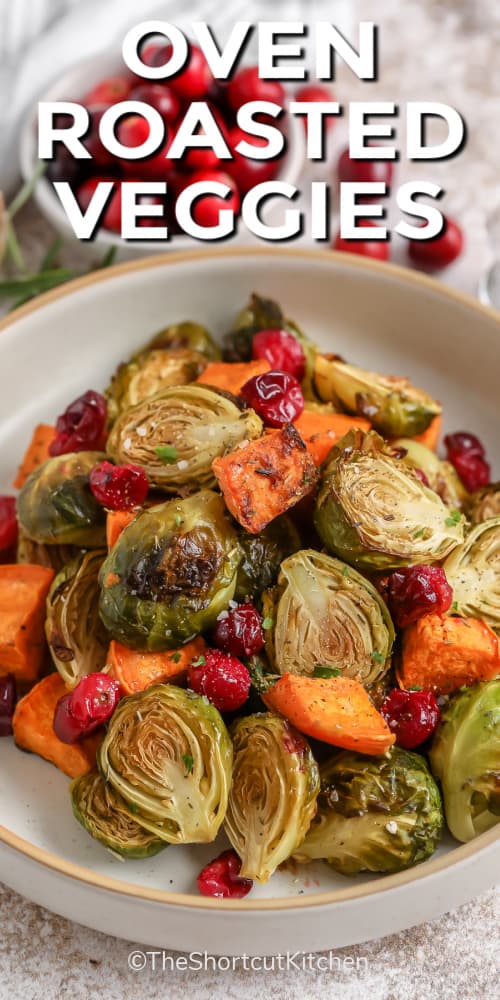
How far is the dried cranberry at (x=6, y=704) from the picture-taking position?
284 cm

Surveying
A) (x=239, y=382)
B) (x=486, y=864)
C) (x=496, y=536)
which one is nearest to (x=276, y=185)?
(x=239, y=382)

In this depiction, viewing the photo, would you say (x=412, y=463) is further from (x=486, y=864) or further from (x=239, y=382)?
(x=486, y=864)

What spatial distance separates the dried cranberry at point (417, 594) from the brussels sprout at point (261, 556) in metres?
0.32

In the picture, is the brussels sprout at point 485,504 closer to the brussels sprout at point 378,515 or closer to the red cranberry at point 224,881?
the brussels sprout at point 378,515

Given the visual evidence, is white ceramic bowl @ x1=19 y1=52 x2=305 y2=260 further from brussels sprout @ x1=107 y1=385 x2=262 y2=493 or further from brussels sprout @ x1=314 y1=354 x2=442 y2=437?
brussels sprout @ x1=107 y1=385 x2=262 y2=493

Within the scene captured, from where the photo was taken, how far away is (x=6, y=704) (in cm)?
284

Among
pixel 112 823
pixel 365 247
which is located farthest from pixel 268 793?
pixel 365 247

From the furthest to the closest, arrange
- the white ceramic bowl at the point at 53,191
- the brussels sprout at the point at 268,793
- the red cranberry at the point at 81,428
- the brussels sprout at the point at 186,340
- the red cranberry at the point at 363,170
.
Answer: the red cranberry at the point at 363,170 → the white ceramic bowl at the point at 53,191 → the brussels sprout at the point at 186,340 → the red cranberry at the point at 81,428 → the brussels sprout at the point at 268,793

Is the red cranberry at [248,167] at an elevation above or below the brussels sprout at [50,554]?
above

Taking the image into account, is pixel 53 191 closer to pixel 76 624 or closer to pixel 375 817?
pixel 76 624

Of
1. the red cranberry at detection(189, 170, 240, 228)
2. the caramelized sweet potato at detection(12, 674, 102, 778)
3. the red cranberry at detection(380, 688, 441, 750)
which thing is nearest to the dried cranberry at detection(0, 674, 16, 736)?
the caramelized sweet potato at detection(12, 674, 102, 778)

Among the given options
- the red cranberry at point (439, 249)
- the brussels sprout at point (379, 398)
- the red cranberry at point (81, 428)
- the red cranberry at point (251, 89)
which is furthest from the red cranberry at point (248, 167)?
the red cranberry at point (81, 428)

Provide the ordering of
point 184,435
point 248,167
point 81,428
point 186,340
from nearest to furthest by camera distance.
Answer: point 184,435 → point 81,428 → point 186,340 → point 248,167

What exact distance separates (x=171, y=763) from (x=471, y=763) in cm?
77
